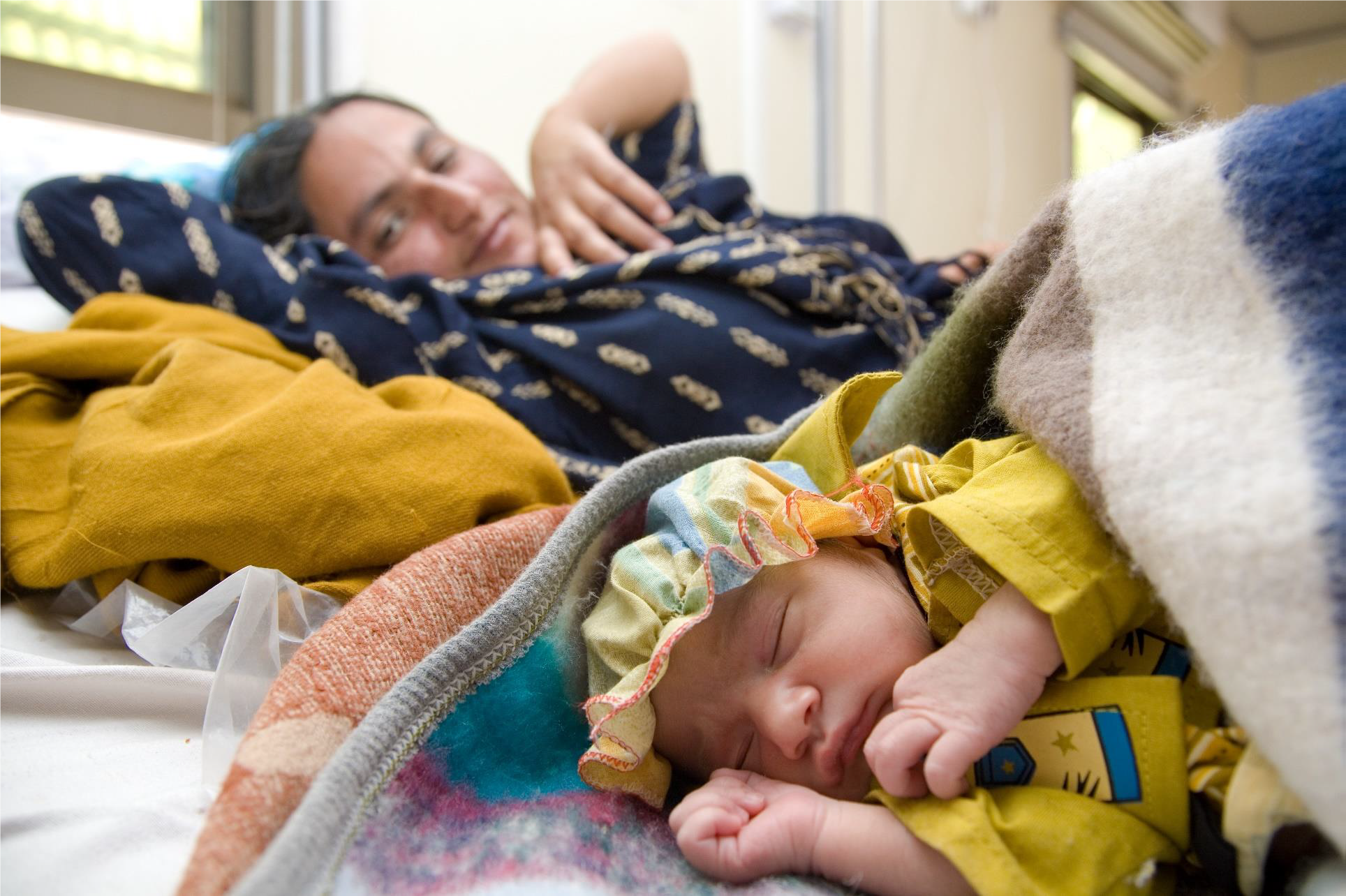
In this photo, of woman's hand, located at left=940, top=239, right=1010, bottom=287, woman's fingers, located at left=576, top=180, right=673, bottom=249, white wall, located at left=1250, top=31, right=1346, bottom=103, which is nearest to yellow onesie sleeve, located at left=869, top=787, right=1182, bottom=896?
woman's hand, located at left=940, top=239, right=1010, bottom=287

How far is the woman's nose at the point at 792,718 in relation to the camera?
492mm

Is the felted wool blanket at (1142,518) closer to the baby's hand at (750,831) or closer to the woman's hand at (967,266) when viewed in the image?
the baby's hand at (750,831)

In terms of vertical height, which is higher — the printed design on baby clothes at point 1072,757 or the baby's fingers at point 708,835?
the printed design on baby clothes at point 1072,757

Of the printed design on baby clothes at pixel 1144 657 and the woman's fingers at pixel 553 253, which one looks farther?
the woman's fingers at pixel 553 253

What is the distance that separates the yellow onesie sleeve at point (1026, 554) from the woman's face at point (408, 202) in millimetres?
792

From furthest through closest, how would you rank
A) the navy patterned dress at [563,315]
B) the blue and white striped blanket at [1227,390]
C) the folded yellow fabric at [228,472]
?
the navy patterned dress at [563,315] < the folded yellow fabric at [228,472] < the blue and white striped blanket at [1227,390]

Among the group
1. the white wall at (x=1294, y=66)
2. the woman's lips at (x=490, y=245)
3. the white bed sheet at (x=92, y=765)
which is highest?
the white wall at (x=1294, y=66)

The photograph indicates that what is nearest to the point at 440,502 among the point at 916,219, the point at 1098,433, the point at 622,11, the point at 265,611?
the point at 265,611

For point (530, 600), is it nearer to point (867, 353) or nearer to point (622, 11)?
point (867, 353)

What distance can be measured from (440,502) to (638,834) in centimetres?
28

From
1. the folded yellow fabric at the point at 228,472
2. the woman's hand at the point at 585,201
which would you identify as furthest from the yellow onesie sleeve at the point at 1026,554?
the woman's hand at the point at 585,201

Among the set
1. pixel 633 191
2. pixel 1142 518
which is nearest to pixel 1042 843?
pixel 1142 518

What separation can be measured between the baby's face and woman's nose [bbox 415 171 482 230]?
799 mm

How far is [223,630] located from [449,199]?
2.29 ft
